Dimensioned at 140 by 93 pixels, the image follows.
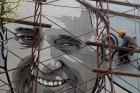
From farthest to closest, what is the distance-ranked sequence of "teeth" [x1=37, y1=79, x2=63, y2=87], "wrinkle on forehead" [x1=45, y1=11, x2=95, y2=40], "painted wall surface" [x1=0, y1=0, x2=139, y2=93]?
"wrinkle on forehead" [x1=45, y1=11, x2=95, y2=40], "teeth" [x1=37, y1=79, x2=63, y2=87], "painted wall surface" [x1=0, y1=0, x2=139, y2=93]

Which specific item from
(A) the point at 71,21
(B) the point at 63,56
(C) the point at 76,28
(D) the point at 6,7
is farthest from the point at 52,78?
(D) the point at 6,7

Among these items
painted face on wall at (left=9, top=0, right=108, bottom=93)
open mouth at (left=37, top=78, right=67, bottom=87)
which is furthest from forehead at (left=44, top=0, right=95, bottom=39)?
open mouth at (left=37, top=78, right=67, bottom=87)

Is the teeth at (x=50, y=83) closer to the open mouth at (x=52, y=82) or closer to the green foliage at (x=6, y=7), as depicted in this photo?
the open mouth at (x=52, y=82)

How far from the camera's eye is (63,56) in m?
10.2

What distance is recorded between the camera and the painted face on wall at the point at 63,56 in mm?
9719

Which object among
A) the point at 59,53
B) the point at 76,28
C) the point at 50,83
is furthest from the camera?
the point at 76,28

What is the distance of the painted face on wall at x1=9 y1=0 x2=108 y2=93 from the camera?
9719mm

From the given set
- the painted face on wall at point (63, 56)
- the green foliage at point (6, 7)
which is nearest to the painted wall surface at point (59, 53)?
the painted face on wall at point (63, 56)

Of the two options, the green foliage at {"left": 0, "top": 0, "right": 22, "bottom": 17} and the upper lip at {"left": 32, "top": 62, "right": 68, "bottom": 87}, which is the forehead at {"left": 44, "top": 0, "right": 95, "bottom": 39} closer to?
the upper lip at {"left": 32, "top": 62, "right": 68, "bottom": 87}

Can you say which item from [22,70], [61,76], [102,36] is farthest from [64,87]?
[102,36]

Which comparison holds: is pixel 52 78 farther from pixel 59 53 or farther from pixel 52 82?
pixel 59 53

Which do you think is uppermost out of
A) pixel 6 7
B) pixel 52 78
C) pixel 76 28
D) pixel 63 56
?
pixel 6 7

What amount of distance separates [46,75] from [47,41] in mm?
860

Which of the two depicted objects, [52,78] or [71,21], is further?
[71,21]
